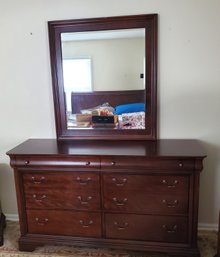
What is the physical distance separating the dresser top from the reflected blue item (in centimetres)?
28

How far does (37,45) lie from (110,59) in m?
0.67

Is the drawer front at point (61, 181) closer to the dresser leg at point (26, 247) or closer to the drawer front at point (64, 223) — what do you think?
the drawer front at point (64, 223)

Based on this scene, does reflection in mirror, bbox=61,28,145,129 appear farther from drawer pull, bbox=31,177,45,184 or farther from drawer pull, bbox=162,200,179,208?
drawer pull, bbox=162,200,179,208

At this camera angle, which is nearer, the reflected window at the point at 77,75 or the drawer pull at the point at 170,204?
the drawer pull at the point at 170,204

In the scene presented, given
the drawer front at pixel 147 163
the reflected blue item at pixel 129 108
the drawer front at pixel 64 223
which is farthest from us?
the reflected blue item at pixel 129 108

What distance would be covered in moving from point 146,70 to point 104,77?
0.37m

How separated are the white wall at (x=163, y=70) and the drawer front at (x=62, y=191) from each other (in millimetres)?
542

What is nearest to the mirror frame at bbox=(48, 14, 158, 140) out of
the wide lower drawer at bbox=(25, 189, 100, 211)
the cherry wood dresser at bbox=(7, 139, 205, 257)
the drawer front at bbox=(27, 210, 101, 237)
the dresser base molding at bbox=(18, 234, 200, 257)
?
the cherry wood dresser at bbox=(7, 139, 205, 257)

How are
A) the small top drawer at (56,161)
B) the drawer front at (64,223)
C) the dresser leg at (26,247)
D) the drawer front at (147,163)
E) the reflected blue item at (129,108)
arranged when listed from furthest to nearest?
1. the reflected blue item at (129,108)
2. the dresser leg at (26,247)
3. the drawer front at (64,223)
4. the small top drawer at (56,161)
5. the drawer front at (147,163)

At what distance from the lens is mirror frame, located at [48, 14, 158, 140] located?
2053 mm

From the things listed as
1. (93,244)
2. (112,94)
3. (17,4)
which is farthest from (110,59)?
(93,244)

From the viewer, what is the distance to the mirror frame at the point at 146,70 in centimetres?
205

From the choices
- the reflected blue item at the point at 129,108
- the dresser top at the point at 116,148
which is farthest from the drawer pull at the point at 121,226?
the reflected blue item at the point at 129,108

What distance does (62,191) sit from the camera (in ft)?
6.44
